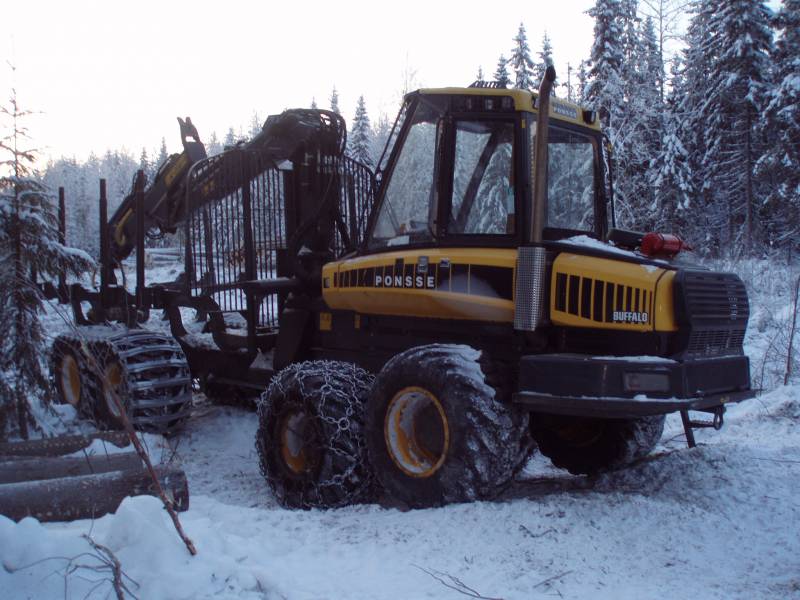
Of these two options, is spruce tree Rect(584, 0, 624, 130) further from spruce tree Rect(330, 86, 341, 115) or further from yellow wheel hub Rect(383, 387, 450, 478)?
spruce tree Rect(330, 86, 341, 115)

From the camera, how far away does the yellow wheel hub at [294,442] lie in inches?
244

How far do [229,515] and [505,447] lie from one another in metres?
1.86

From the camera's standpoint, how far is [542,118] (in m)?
4.97

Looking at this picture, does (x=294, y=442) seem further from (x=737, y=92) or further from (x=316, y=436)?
(x=737, y=92)

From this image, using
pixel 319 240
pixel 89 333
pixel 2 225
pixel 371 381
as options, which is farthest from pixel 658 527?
pixel 89 333

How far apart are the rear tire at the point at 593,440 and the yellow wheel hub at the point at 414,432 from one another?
47.5 inches

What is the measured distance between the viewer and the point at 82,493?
4.00m

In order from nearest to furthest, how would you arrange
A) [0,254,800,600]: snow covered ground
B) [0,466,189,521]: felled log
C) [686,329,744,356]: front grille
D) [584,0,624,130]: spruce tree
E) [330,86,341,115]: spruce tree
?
A: [0,254,800,600]: snow covered ground < [0,466,189,521]: felled log < [686,329,744,356]: front grille < [584,0,624,130]: spruce tree < [330,86,341,115]: spruce tree

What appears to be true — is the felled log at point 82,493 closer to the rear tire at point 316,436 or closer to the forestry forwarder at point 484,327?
the forestry forwarder at point 484,327

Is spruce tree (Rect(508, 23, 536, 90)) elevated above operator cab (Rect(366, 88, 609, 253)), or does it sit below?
above

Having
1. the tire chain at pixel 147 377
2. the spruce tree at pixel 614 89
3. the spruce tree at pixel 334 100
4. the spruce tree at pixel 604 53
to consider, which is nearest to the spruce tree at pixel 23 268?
the tire chain at pixel 147 377

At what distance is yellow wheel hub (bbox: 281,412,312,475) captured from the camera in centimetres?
619

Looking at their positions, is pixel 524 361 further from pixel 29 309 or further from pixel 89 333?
pixel 89 333

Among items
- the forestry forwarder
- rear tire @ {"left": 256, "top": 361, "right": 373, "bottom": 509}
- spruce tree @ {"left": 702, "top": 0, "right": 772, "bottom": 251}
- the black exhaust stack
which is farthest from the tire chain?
spruce tree @ {"left": 702, "top": 0, "right": 772, "bottom": 251}
